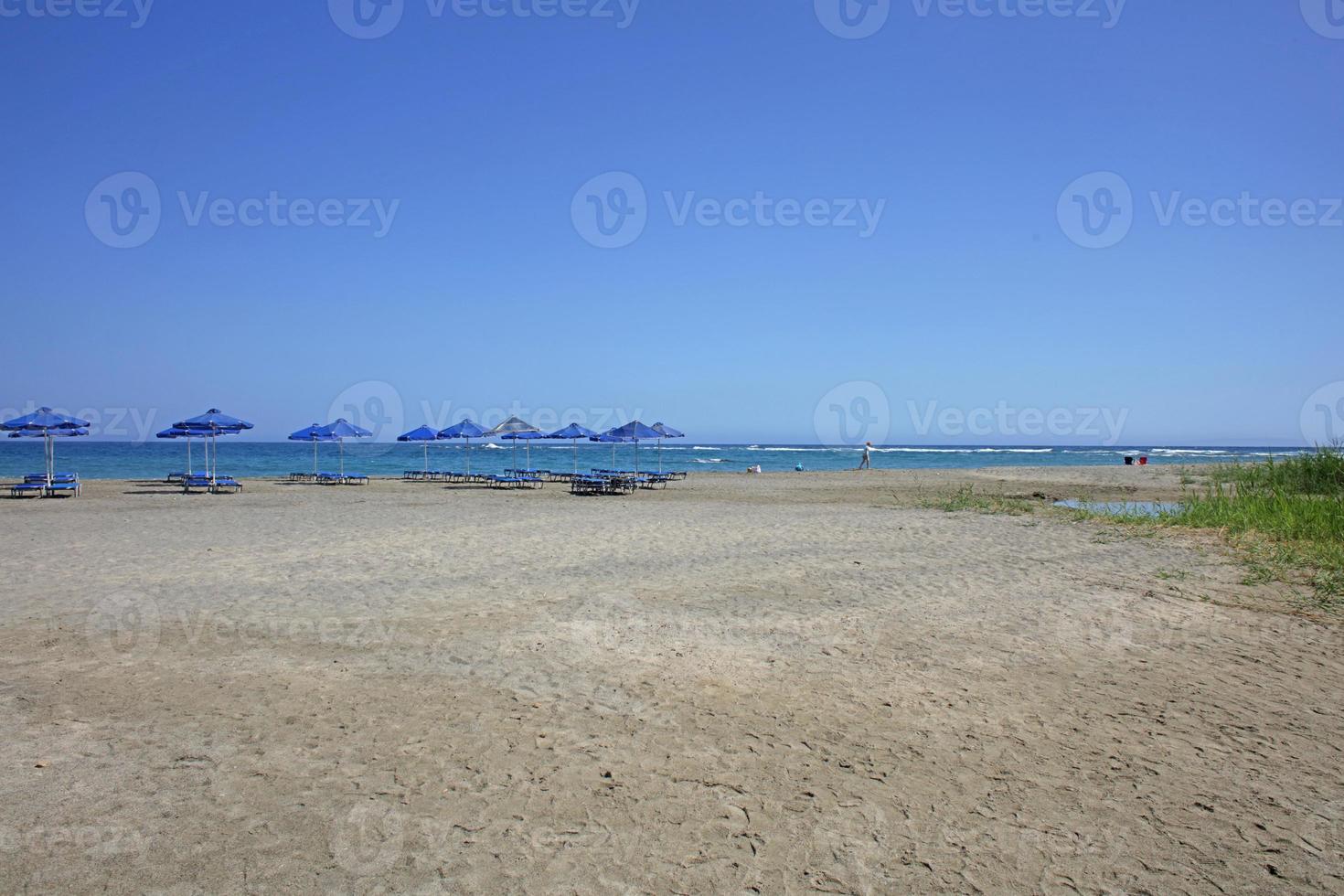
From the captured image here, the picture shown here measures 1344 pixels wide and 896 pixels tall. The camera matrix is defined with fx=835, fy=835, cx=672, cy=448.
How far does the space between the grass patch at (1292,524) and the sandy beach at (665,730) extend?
654 millimetres

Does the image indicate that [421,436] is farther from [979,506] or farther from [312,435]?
[979,506]

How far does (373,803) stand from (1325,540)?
1151cm

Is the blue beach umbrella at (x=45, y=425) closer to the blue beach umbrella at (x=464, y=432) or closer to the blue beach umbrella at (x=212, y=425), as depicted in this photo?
the blue beach umbrella at (x=212, y=425)

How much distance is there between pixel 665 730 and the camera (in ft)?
15.5

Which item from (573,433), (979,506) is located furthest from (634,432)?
(979,506)

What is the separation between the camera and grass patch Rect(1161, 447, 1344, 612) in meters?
9.08

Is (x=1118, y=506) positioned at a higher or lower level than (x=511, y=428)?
lower

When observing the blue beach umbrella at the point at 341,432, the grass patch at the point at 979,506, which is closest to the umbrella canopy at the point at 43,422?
the blue beach umbrella at the point at 341,432

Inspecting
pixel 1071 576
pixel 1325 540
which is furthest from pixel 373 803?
pixel 1325 540

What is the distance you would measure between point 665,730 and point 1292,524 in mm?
10280

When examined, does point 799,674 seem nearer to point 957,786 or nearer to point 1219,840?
point 957,786

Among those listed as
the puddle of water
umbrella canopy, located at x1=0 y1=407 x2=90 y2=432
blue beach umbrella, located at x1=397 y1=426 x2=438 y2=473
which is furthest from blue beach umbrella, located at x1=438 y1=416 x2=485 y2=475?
the puddle of water

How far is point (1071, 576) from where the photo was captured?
373 inches

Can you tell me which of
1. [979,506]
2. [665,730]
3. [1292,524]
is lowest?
[665,730]
